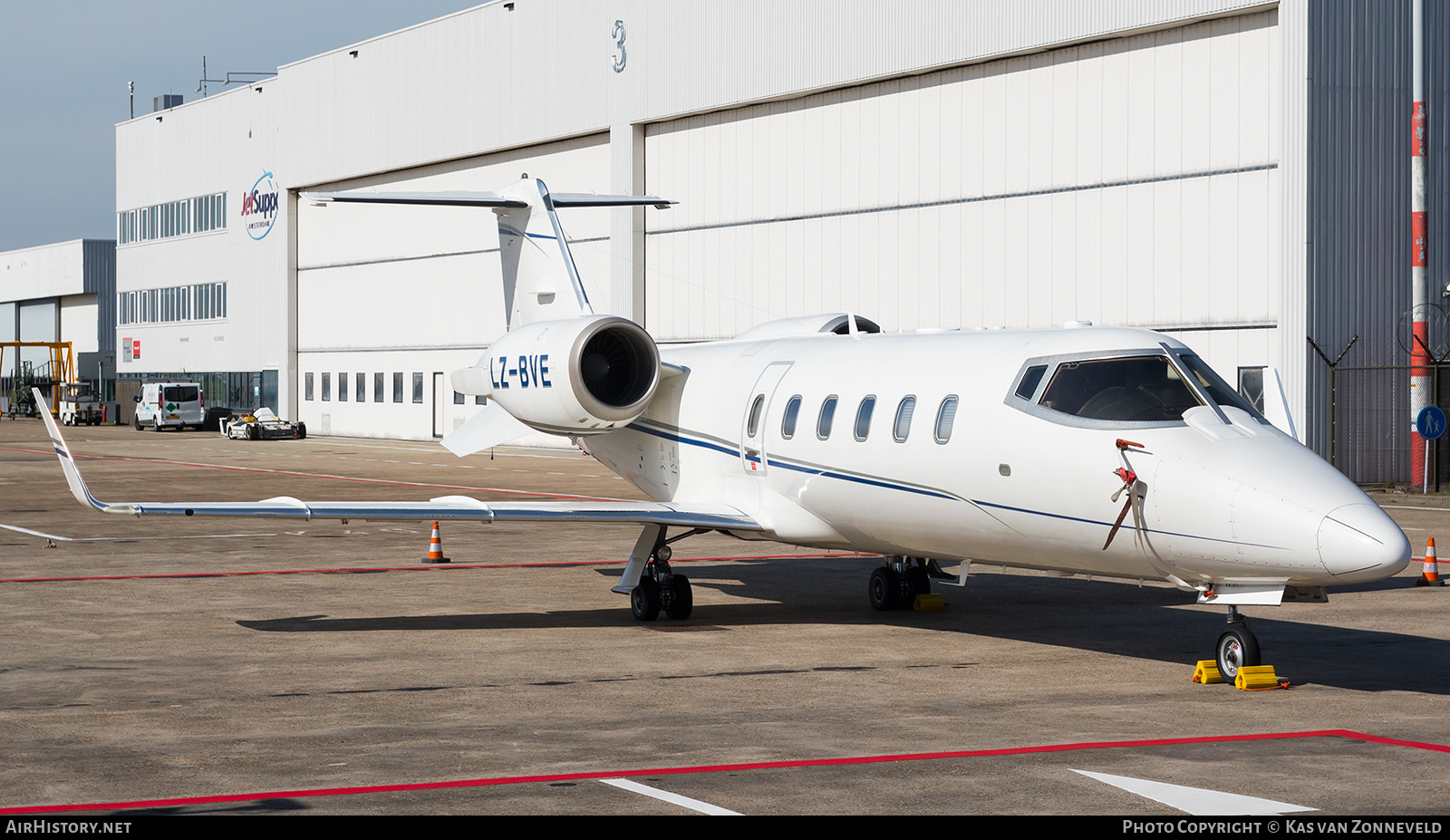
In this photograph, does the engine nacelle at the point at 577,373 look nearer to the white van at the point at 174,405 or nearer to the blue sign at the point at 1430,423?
the blue sign at the point at 1430,423

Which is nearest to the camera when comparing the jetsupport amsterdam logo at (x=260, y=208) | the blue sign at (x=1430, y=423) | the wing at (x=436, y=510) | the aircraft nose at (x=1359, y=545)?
the aircraft nose at (x=1359, y=545)

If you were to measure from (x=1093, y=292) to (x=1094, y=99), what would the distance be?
4591 millimetres

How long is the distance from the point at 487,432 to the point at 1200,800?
40.3 feet

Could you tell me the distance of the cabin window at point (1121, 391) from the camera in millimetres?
11641

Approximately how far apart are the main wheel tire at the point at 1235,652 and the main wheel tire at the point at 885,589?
5.02 metres

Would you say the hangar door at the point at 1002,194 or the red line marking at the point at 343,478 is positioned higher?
the hangar door at the point at 1002,194

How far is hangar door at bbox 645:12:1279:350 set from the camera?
33312 mm

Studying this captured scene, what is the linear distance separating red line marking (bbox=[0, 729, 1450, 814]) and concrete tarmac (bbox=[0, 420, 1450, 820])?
0.03 metres

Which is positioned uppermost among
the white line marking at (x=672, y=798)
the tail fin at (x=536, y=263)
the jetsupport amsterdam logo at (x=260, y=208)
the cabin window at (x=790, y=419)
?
the jetsupport amsterdam logo at (x=260, y=208)

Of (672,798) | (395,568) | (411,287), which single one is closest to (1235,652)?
(672,798)

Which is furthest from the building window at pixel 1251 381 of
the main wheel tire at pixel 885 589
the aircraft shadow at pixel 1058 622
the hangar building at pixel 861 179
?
the main wheel tire at pixel 885 589

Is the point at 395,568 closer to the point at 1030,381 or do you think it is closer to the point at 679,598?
the point at 679,598

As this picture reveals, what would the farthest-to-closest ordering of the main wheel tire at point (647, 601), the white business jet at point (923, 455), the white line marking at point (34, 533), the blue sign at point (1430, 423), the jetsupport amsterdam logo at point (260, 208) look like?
the jetsupport amsterdam logo at point (260, 208) → the blue sign at point (1430, 423) → the white line marking at point (34, 533) → the main wheel tire at point (647, 601) → the white business jet at point (923, 455)

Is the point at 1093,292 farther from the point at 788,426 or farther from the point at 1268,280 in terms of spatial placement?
the point at 788,426
